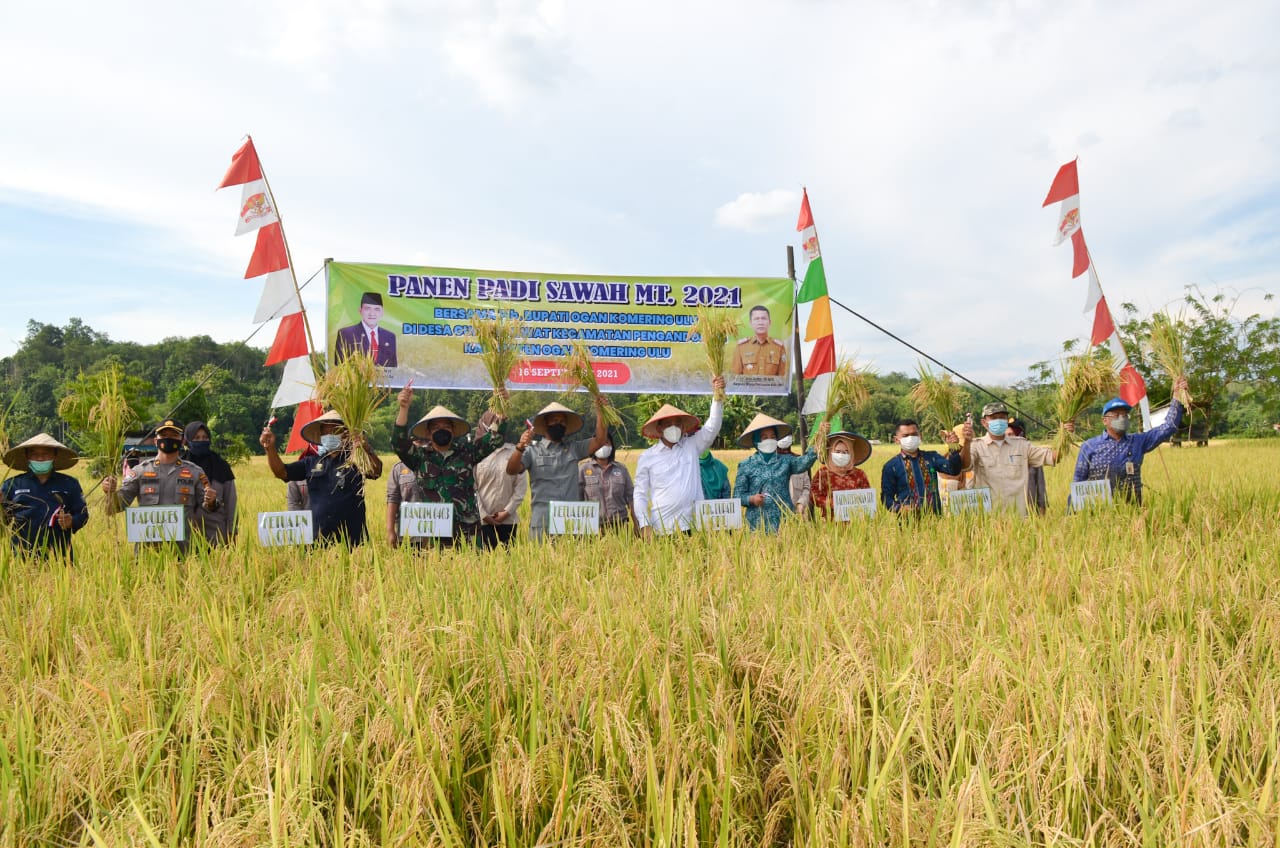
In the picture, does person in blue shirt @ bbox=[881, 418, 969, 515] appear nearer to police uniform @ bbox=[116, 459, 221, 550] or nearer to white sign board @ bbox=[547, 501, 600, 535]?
white sign board @ bbox=[547, 501, 600, 535]

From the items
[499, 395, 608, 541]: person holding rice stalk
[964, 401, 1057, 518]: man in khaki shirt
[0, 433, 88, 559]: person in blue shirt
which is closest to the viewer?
[0, 433, 88, 559]: person in blue shirt

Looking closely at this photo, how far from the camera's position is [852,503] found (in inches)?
210

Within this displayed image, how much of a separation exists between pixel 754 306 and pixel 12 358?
109 meters

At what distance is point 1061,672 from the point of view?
225 cm

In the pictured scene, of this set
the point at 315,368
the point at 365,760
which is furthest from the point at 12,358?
the point at 365,760

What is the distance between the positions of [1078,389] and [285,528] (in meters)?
6.24

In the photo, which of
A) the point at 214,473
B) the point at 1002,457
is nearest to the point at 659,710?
the point at 214,473

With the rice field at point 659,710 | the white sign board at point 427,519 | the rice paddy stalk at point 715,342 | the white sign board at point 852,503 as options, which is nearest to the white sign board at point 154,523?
the rice field at point 659,710

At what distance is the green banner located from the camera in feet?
23.0

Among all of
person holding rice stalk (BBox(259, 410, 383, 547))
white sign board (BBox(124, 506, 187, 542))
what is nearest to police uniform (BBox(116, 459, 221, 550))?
white sign board (BBox(124, 506, 187, 542))

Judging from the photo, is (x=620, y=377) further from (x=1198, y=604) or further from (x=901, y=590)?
(x=1198, y=604)

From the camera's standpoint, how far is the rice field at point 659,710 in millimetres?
1763

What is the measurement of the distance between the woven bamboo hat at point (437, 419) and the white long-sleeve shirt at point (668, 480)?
1.48 meters

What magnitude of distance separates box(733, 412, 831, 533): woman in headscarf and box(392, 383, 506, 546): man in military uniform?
6.61 ft
